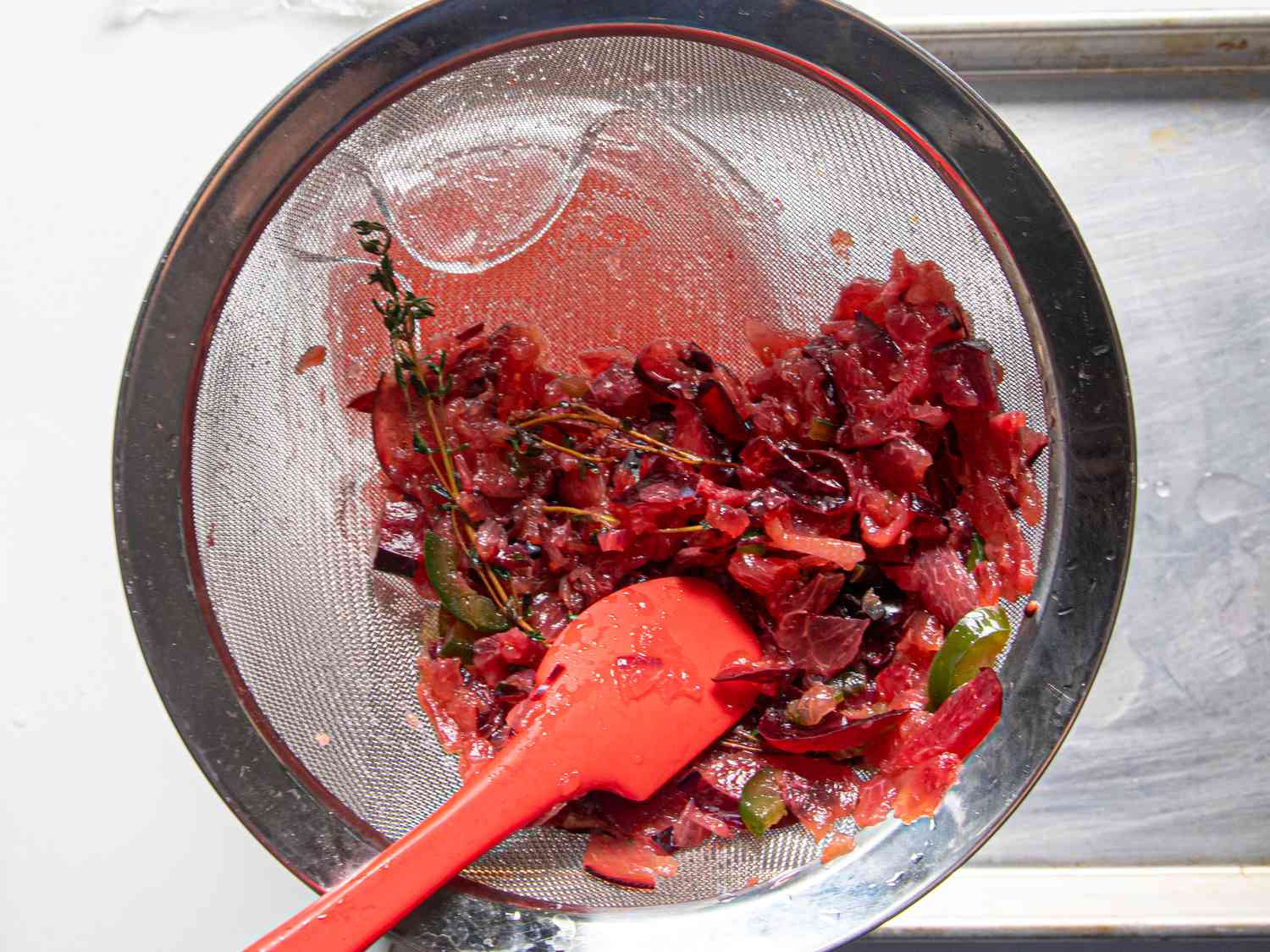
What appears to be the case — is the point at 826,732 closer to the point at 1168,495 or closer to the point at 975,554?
the point at 975,554

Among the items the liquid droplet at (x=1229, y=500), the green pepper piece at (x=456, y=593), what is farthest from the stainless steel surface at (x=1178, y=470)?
the green pepper piece at (x=456, y=593)

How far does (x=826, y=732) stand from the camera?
1442mm

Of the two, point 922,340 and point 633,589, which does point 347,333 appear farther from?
point 922,340

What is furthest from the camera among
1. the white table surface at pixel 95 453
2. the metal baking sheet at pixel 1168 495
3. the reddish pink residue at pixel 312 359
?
the white table surface at pixel 95 453

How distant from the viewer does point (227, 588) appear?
5.02 feet

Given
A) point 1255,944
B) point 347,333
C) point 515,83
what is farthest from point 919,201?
point 1255,944

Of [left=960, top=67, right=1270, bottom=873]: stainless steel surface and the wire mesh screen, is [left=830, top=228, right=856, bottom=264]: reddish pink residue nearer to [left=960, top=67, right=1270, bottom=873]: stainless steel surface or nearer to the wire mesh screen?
the wire mesh screen

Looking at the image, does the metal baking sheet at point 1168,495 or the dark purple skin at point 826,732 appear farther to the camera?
the metal baking sheet at point 1168,495

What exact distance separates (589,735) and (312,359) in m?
0.80

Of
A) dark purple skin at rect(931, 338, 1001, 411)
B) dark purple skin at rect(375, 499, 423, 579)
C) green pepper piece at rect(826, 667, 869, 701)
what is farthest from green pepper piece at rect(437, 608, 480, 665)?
dark purple skin at rect(931, 338, 1001, 411)

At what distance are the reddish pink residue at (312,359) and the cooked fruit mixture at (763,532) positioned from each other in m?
0.10

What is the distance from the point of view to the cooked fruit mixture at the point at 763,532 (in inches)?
58.1

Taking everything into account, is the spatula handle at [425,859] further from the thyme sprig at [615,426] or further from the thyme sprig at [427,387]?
the thyme sprig at [615,426]

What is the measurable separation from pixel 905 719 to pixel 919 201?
0.83 meters
